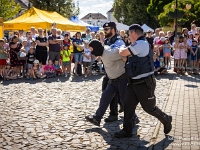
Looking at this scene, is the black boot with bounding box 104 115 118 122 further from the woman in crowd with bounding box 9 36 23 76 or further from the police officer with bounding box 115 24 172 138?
the woman in crowd with bounding box 9 36 23 76

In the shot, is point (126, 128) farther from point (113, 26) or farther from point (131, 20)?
point (131, 20)

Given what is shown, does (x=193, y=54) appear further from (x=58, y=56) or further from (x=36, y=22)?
(x=36, y=22)

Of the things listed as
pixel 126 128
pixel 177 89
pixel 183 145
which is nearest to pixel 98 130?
pixel 126 128

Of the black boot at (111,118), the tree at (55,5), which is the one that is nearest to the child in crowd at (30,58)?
the black boot at (111,118)

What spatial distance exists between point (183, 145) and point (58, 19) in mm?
17669

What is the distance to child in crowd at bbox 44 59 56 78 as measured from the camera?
12.9m

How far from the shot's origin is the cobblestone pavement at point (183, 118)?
4867 millimetres

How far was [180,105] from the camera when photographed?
7.56 m

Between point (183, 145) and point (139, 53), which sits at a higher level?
point (139, 53)

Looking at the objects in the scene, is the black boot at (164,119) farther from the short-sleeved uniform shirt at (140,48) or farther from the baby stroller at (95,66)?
the baby stroller at (95,66)

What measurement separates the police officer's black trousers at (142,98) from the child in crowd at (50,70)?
26.9 ft

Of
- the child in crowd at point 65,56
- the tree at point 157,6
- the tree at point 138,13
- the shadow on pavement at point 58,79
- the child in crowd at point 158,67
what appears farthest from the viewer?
the tree at point 138,13

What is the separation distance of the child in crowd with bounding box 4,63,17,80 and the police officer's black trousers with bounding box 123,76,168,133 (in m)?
8.35

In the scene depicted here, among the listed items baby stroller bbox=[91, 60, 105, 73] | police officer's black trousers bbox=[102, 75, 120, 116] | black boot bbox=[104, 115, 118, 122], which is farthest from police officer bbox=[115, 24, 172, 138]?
baby stroller bbox=[91, 60, 105, 73]
